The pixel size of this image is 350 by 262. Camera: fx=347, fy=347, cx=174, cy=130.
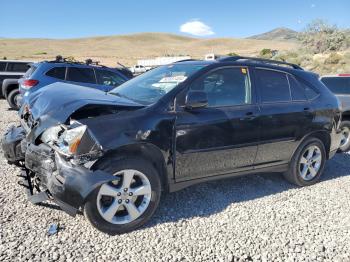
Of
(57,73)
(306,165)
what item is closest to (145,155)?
(306,165)

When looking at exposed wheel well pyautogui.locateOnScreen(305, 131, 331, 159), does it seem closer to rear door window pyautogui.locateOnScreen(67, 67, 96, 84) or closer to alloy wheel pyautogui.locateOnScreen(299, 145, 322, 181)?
alloy wheel pyautogui.locateOnScreen(299, 145, 322, 181)

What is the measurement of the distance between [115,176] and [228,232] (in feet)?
4.46

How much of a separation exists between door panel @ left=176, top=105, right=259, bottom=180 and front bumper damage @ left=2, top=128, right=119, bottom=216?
93 cm

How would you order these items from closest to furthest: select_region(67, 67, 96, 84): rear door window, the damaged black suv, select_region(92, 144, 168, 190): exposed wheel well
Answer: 1. the damaged black suv
2. select_region(92, 144, 168, 190): exposed wheel well
3. select_region(67, 67, 96, 84): rear door window

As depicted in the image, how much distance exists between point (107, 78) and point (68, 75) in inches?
43.9

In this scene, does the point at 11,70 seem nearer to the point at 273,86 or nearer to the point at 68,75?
the point at 68,75

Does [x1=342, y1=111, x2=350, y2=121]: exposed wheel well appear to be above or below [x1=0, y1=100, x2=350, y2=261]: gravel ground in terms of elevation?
above

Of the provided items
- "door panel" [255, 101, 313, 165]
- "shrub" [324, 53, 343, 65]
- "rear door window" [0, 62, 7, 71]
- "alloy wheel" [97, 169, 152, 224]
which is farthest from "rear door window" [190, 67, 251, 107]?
"shrub" [324, 53, 343, 65]

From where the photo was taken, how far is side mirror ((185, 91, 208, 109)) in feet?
12.5

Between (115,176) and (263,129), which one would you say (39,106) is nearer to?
(115,176)

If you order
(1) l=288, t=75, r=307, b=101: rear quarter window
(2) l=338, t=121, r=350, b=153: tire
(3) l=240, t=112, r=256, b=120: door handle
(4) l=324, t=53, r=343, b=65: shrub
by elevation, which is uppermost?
(4) l=324, t=53, r=343, b=65: shrub

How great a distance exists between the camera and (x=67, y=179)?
3197 millimetres

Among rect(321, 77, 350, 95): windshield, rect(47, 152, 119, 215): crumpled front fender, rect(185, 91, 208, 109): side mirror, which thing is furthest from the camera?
rect(321, 77, 350, 95): windshield

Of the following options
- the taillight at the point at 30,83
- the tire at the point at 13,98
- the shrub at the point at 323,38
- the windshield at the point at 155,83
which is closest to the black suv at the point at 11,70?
the tire at the point at 13,98
